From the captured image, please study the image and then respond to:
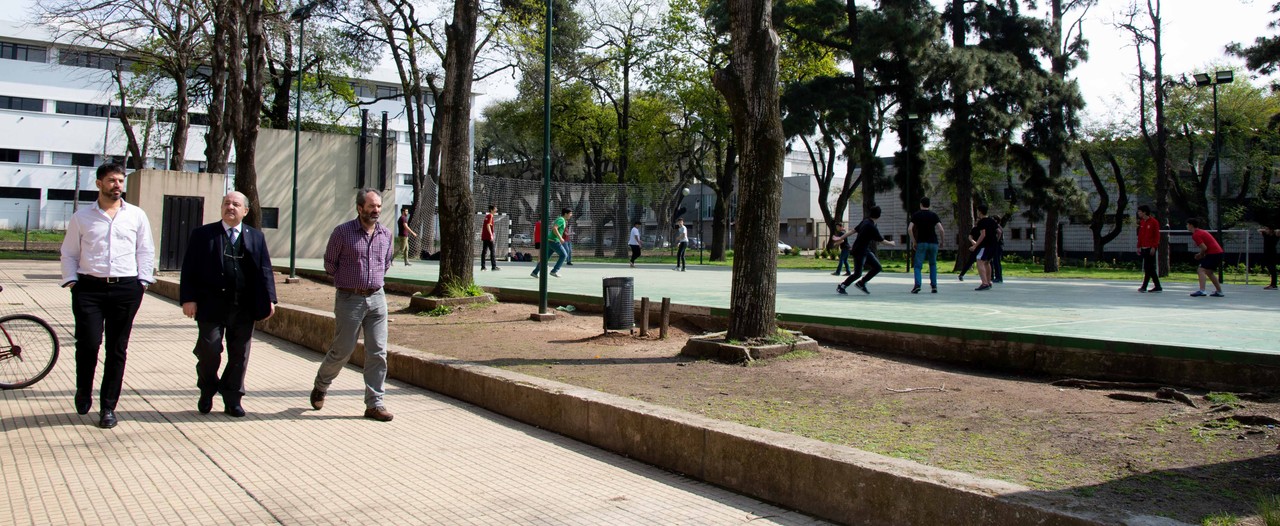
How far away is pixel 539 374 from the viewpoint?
773cm

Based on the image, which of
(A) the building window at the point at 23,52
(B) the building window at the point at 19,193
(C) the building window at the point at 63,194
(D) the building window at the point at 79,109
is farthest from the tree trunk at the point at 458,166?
(A) the building window at the point at 23,52

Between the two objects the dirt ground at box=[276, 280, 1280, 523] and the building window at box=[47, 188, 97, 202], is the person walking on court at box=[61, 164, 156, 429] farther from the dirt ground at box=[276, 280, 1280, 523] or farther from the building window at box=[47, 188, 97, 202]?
the building window at box=[47, 188, 97, 202]

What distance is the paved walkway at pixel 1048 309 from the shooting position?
8.48 m

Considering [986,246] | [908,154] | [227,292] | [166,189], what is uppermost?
[908,154]

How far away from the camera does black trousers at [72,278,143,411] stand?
6109mm

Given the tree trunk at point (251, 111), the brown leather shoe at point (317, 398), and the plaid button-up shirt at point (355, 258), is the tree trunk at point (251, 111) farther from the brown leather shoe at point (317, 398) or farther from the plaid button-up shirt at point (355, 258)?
the plaid button-up shirt at point (355, 258)

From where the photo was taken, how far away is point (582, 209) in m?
35.8

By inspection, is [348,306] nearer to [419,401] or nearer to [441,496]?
[419,401]

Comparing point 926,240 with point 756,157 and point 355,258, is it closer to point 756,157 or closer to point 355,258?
point 756,157

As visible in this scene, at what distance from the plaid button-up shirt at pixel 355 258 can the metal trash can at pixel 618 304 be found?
3699mm

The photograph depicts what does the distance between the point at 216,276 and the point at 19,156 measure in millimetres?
69384

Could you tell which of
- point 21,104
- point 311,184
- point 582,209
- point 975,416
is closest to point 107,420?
point 975,416

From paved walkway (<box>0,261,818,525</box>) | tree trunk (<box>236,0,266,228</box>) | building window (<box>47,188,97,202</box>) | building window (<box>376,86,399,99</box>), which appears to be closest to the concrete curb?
paved walkway (<box>0,261,818,525</box>)

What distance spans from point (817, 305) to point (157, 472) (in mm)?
8995
